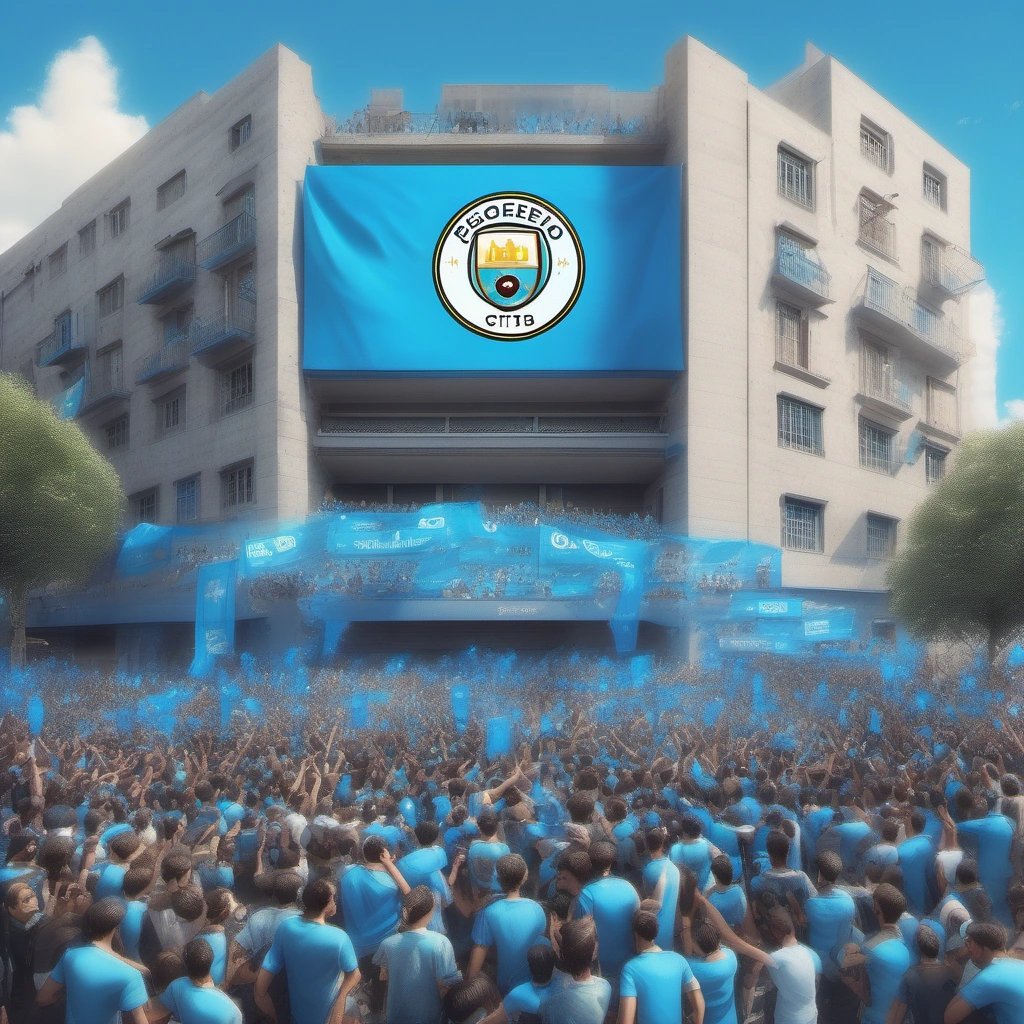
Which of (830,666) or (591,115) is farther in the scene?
(591,115)

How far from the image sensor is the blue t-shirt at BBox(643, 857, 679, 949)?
19.5ft

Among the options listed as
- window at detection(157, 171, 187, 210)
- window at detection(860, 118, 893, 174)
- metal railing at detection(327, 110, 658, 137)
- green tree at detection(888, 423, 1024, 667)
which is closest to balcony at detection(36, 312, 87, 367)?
window at detection(157, 171, 187, 210)

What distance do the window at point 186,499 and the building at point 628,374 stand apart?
0.58 feet

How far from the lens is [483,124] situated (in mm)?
32438

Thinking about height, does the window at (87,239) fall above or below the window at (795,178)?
above

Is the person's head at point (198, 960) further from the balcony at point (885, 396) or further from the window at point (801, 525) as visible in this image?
the balcony at point (885, 396)

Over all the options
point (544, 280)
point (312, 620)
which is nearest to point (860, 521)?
point (544, 280)

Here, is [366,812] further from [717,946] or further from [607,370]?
[607,370]

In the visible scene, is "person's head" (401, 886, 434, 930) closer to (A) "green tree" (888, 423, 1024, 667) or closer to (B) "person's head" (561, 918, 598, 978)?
(B) "person's head" (561, 918, 598, 978)

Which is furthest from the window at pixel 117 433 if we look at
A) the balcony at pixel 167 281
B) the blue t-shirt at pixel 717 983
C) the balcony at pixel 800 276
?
the blue t-shirt at pixel 717 983

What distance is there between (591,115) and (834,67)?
8270mm

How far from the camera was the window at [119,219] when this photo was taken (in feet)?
125

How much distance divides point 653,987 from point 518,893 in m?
1.20

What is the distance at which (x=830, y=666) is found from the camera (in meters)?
22.5
